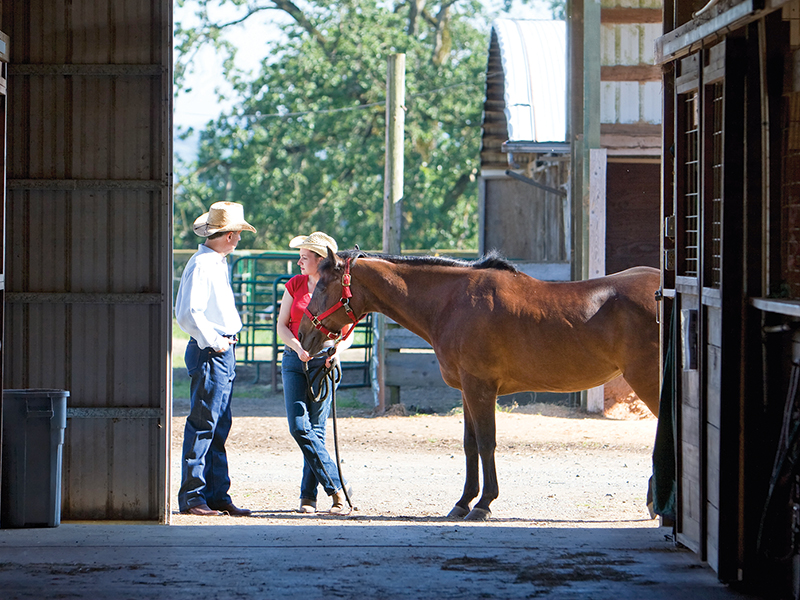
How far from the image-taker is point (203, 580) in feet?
11.3

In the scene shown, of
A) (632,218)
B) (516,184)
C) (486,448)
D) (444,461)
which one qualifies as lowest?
(444,461)

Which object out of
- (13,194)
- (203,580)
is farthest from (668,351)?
(13,194)

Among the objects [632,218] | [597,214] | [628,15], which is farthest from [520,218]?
[628,15]

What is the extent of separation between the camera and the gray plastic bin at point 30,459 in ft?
14.7

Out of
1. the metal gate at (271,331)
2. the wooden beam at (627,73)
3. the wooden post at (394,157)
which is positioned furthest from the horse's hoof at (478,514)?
the wooden beam at (627,73)

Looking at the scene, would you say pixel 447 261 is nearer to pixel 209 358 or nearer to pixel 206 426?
pixel 209 358

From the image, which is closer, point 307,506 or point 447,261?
point 307,506

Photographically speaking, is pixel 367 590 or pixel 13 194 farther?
pixel 13 194

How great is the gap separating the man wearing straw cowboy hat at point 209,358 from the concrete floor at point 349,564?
42.9 inches

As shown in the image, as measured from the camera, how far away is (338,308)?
230 inches

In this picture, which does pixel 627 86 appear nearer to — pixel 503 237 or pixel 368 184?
pixel 503 237

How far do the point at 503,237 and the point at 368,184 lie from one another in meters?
7.13

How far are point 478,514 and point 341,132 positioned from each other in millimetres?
17240

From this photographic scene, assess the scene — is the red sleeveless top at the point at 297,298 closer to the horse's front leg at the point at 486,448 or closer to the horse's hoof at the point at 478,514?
the horse's front leg at the point at 486,448
